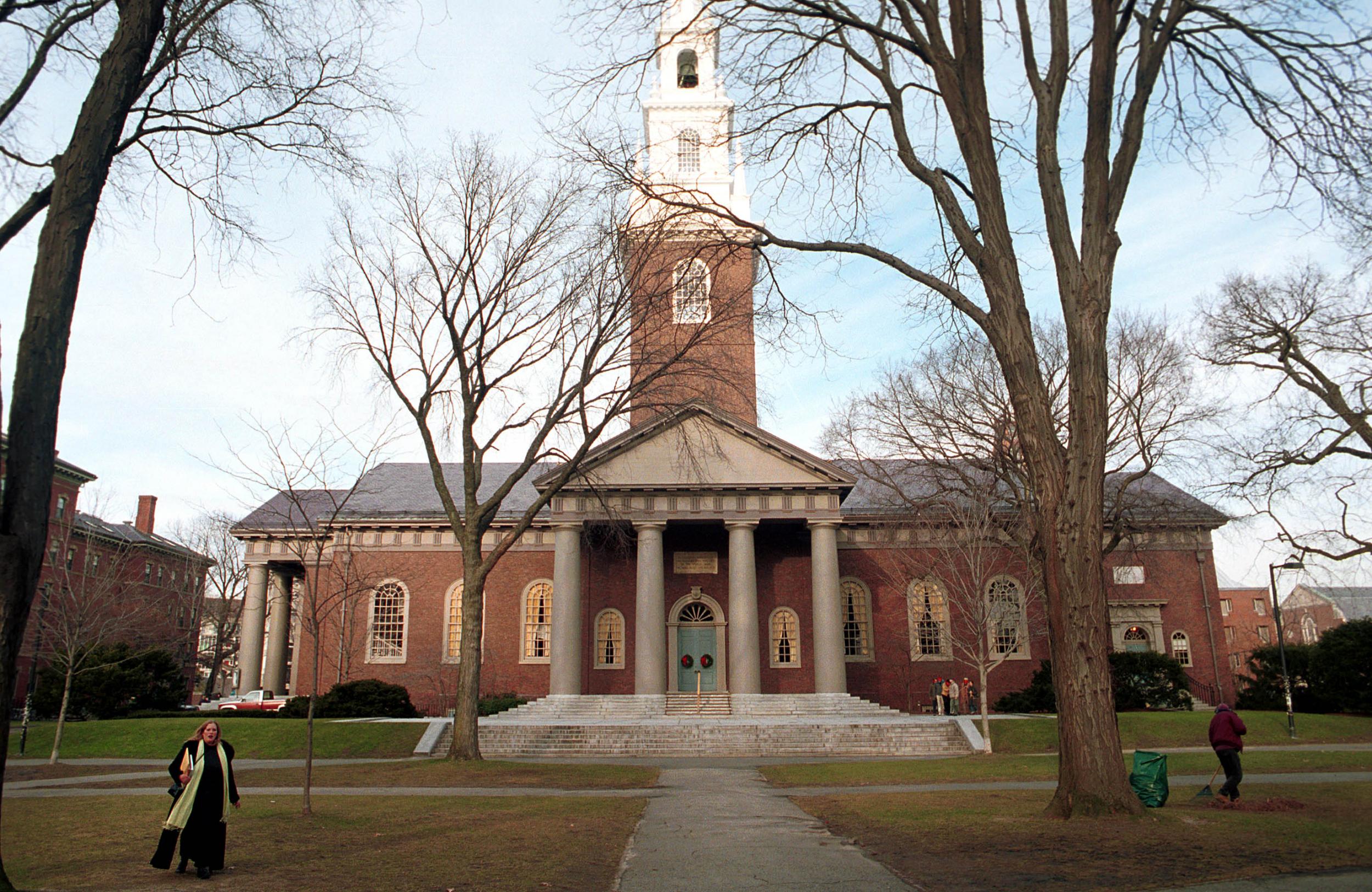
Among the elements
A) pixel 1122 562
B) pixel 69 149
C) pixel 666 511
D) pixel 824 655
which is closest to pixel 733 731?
pixel 824 655

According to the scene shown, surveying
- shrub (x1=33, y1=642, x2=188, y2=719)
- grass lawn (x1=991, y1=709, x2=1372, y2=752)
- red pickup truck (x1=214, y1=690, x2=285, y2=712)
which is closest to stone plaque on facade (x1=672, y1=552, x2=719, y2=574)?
grass lawn (x1=991, y1=709, x2=1372, y2=752)

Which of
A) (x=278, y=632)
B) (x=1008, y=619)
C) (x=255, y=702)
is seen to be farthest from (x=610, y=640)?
(x=1008, y=619)

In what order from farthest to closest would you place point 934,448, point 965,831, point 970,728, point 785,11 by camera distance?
point 934,448 < point 970,728 < point 785,11 < point 965,831

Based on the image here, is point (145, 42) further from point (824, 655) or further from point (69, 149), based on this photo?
point (824, 655)

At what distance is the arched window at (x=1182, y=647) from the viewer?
124ft

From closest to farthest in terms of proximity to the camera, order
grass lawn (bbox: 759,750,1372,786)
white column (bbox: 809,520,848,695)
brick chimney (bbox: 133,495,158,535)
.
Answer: grass lawn (bbox: 759,750,1372,786) → white column (bbox: 809,520,848,695) → brick chimney (bbox: 133,495,158,535)

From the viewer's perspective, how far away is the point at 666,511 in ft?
108

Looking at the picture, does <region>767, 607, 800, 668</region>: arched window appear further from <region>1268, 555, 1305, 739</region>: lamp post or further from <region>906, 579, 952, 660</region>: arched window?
<region>1268, 555, 1305, 739</region>: lamp post

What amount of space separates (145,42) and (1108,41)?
1032 centimetres

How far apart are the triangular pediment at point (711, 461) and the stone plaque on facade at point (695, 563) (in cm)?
499

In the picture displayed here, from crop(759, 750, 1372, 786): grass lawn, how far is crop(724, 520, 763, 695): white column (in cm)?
861

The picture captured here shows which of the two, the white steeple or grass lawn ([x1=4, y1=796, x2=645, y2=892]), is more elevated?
the white steeple

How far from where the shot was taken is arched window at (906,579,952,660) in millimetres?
36531

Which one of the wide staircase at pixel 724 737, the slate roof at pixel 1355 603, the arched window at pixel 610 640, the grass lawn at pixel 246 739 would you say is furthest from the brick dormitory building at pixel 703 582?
the slate roof at pixel 1355 603
